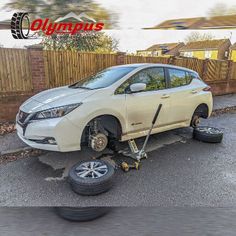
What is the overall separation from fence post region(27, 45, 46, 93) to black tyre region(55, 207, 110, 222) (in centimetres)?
457

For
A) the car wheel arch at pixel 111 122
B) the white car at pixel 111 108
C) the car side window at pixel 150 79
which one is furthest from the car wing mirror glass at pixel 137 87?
the car wheel arch at pixel 111 122

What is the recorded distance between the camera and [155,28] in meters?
3.03

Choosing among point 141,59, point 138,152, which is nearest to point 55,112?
point 138,152

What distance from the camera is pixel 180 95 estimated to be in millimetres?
4867

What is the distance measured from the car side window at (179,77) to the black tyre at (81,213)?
10.5ft

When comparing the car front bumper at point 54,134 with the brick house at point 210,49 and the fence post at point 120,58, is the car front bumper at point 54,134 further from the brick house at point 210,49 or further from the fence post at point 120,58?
the brick house at point 210,49

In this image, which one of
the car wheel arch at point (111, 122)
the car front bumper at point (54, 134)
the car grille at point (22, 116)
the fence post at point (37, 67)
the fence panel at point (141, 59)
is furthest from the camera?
the fence panel at point (141, 59)

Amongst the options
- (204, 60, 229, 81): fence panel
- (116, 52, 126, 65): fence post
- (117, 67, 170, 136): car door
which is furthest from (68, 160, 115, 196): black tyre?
(204, 60, 229, 81): fence panel

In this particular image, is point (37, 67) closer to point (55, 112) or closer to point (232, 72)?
point (55, 112)

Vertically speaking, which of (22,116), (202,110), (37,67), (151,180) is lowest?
(151,180)

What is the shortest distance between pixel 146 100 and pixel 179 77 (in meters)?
1.34

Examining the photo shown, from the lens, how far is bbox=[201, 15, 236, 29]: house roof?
2.58m

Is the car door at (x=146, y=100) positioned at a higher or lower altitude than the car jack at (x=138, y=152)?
higher

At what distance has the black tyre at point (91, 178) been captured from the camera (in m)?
2.95
